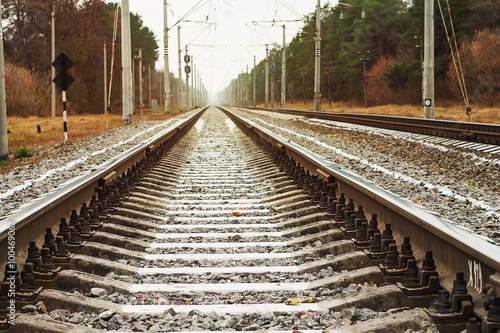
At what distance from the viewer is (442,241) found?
10.5 ft

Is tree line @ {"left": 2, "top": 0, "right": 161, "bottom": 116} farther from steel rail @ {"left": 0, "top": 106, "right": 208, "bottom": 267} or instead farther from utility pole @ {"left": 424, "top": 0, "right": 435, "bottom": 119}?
steel rail @ {"left": 0, "top": 106, "right": 208, "bottom": 267}

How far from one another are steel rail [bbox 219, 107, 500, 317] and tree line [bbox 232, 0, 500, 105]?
19.9 meters

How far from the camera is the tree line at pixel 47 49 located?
40.2m

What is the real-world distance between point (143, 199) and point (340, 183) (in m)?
2.19

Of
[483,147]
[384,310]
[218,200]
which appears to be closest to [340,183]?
[218,200]

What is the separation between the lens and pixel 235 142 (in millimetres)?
16266

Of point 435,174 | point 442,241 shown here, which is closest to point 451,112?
point 435,174

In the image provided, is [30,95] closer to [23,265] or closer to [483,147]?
[483,147]

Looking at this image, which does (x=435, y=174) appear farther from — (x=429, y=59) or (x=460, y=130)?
(x=429, y=59)

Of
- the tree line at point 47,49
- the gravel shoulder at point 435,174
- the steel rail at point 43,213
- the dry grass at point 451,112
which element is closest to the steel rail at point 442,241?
the gravel shoulder at point 435,174

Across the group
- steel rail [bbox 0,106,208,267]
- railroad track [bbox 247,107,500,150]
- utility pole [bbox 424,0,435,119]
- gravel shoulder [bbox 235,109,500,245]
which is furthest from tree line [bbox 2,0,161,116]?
steel rail [bbox 0,106,208,267]

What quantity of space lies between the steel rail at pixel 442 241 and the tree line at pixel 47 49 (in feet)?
122

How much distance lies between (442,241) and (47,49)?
5127 cm

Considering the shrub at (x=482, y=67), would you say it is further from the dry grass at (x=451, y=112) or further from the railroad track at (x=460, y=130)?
the railroad track at (x=460, y=130)
